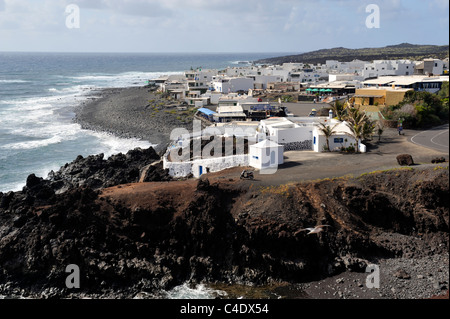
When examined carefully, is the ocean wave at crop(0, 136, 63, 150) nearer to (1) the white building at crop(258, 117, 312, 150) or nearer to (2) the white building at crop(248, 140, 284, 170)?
(1) the white building at crop(258, 117, 312, 150)

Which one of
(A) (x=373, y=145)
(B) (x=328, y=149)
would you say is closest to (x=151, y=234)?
(B) (x=328, y=149)

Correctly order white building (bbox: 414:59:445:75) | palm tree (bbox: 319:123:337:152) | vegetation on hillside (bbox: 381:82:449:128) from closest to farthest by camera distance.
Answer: palm tree (bbox: 319:123:337:152) → vegetation on hillside (bbox: 381:82:449:128) → white building (bbox: 414:59:445:75)

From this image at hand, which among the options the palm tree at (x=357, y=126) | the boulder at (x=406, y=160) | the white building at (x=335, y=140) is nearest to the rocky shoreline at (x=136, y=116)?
the white building at (x=335, y=140)

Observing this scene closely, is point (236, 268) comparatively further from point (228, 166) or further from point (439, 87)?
point (439, 87)

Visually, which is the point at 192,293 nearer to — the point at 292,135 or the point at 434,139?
the point at 292,135

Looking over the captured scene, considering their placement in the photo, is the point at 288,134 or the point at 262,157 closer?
the point at 262,157

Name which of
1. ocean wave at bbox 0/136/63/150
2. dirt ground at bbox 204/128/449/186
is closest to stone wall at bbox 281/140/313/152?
dirt ground at bbox 204/128/449/186

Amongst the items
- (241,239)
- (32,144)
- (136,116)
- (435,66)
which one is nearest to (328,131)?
(241,239)
